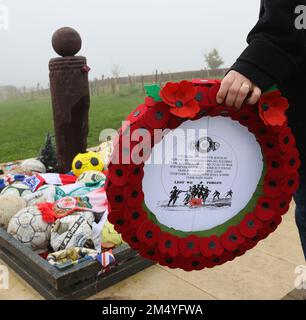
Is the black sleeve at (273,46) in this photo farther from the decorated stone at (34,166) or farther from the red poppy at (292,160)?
the decorated stone at (34,166)

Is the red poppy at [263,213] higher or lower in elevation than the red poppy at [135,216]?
lower

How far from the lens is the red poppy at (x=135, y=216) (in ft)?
4.83

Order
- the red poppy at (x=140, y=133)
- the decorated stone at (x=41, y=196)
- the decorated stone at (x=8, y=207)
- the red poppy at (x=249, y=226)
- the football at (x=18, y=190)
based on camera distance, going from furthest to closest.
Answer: the football at (x=18, y=190)
the decorated stone at (x=41, y=196)
the decorated stone at (x=8, y=207)
the red poppy at (x=249, y=226)
the red poppy at (x=140, y=133)

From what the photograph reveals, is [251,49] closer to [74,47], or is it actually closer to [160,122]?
Answer: [160,122]

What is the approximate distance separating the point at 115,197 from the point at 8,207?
80.7 inches

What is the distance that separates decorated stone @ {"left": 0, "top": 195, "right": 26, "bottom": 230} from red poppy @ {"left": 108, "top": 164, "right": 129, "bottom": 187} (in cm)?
205

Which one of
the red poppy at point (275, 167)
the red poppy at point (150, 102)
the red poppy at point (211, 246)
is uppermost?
the red poppy at point (150, 102)

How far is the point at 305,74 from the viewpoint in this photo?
1510 mm

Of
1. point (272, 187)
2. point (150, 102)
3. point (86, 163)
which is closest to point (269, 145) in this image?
point (272, 187)

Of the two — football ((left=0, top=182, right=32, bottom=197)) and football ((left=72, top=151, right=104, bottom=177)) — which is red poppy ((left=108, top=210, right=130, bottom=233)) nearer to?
football ((left=0, top=182, right=32, bottom=197))

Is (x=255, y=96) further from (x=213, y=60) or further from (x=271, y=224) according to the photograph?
(x=213, y=60)

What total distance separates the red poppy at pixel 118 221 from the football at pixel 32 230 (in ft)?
5.12

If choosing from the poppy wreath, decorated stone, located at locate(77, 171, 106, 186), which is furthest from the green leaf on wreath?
decorated stone, located at locate(77, 171, 106, 186)

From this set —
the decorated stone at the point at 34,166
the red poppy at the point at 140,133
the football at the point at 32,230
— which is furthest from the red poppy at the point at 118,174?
the decorated stone at the point at 34,166
